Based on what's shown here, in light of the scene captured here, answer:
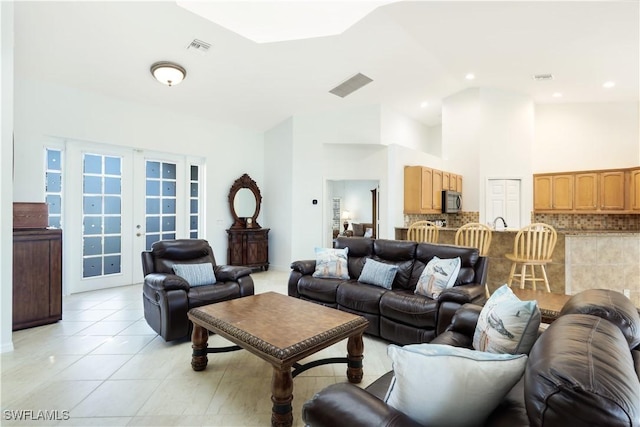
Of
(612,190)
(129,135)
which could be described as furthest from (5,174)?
(612,190)

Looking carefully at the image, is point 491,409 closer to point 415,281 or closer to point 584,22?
point 415,281

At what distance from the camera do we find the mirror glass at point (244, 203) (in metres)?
6.43

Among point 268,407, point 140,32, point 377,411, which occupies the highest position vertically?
point 140,32

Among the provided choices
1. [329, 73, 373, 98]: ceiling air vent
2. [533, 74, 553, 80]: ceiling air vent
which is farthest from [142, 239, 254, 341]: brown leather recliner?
[533, 74, 553, 80]: ceiling air vent

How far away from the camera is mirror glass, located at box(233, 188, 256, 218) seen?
21.1 feet

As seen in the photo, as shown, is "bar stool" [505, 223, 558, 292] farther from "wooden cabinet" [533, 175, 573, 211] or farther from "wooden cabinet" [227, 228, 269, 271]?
"wooden cabinet" [227, 228, 269, 271]

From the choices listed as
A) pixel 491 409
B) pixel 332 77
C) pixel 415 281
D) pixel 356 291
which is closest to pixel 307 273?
pixel 356 291

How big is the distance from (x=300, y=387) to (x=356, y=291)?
1.18 metres

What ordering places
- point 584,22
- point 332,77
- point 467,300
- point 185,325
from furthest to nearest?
point 332,77 < point 584,22 < point 185,325 < point 467,300

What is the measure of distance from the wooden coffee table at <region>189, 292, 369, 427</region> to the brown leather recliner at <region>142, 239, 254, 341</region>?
1.62 feet

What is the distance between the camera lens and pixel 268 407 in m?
2.01

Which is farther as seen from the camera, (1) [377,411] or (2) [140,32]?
(2) [140,32]

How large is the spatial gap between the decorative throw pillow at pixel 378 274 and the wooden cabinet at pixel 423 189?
2.82 meters

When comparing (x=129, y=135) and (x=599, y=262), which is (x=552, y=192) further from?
(x=129, y=135)
